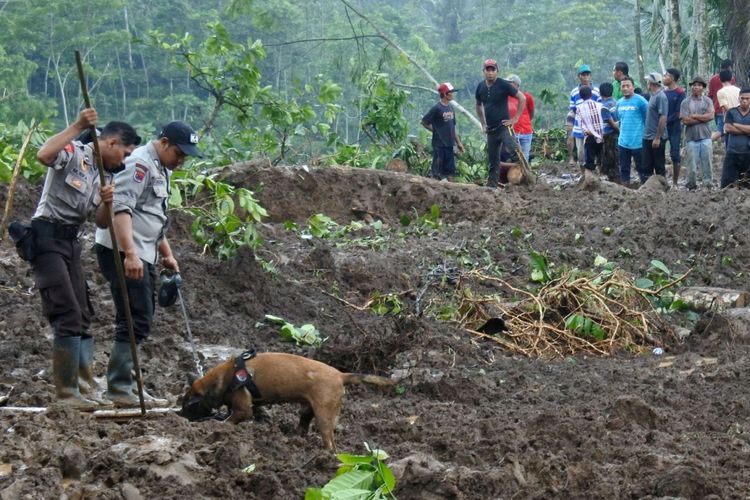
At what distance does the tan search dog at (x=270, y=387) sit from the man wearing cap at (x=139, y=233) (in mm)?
862

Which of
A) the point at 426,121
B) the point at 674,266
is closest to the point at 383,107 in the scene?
the point at 426,121

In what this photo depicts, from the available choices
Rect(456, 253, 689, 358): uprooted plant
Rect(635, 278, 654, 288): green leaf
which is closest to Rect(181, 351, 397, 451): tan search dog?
Rect(456, 253, 689, 358): uprooted plant

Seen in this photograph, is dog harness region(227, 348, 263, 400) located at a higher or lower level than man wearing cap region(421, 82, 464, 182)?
higher

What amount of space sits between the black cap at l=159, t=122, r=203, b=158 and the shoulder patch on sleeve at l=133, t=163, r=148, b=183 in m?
0.22

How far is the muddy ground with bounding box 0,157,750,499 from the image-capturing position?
18.0 ft

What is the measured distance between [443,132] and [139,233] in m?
11.8

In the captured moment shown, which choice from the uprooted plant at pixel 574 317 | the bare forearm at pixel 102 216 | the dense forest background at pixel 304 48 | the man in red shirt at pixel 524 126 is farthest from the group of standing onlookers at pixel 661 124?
the dense forest background at pixel 304 48

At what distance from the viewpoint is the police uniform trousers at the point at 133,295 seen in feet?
23.2

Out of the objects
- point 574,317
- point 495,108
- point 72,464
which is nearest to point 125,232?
point 72,464

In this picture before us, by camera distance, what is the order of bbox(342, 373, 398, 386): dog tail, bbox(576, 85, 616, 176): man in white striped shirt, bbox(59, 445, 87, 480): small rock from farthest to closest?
bbox(576, 85, 616, 176): man in white striped shirt, bbox(342, 373, 398, 386): dog tail, bbox(59, 445, 87, 480): small rock

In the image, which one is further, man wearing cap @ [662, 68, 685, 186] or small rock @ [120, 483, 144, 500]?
man wearing cap @ [662, 68, 685, 186]

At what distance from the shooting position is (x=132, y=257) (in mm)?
6797

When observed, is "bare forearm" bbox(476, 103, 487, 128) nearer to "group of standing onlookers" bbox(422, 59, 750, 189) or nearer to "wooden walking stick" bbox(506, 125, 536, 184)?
"group of standing onlookers" bbox(422, 59, 750, 189)

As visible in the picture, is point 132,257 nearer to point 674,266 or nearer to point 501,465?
point 501,465
